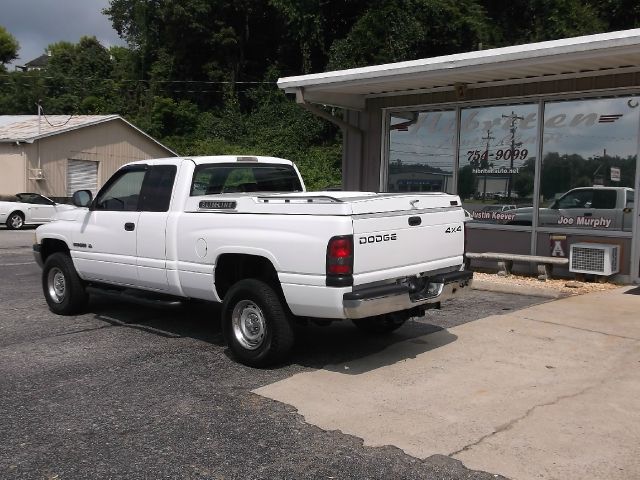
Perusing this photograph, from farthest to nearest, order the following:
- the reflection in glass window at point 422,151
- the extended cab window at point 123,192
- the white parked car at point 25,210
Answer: the white parked car at point 25,210
the reflection in glass window at point 422,151
the extended cab window at point 123,192

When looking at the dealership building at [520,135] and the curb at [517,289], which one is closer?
→ the curb at [517,289]

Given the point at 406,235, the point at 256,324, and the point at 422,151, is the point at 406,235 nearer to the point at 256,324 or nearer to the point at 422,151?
the point at 256,324

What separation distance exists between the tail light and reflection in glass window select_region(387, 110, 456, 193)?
24.0 feet

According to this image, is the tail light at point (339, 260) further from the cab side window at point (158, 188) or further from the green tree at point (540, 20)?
the green tree at point (540, 20)

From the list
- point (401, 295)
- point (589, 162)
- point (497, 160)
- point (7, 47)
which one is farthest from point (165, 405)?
point (7, 47)

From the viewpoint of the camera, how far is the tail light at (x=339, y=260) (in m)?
5.12

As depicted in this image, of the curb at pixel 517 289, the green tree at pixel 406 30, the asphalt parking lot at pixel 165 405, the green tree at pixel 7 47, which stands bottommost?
the asphalt parking lot at pixel 165 405

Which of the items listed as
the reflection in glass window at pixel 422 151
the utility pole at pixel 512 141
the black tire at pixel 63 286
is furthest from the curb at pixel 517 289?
the black tire at pixel 63 286

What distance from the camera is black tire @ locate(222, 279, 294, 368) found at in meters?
Answer: 5.59

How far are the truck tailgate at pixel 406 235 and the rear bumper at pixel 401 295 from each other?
12 cm

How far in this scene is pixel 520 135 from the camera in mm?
11062

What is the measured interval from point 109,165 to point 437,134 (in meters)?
22.3

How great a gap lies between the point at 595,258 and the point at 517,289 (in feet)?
4.28

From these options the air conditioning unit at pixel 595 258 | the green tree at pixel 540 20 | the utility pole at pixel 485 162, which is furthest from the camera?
the green tree at pixel 540 20
